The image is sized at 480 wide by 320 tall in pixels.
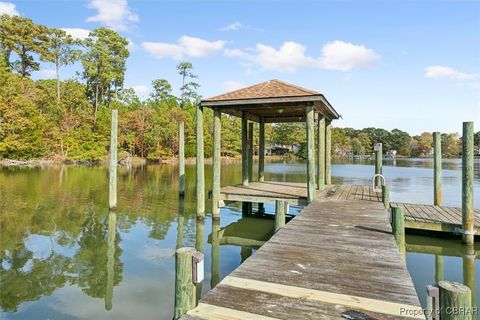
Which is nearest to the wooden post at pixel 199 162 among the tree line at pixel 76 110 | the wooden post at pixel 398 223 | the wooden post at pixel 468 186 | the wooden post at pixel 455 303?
the wooden post at pixel 398 223

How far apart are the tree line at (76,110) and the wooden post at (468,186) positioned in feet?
120

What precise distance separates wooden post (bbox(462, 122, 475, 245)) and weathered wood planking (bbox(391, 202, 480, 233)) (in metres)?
0.25

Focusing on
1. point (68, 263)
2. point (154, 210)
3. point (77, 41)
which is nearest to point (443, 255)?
point (68, 263)

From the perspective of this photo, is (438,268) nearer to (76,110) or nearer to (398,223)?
(398,223)

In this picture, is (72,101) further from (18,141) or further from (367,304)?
(367,304)

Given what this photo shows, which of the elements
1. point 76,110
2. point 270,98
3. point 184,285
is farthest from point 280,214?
point 76,110

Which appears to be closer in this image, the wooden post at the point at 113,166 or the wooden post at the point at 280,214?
the wooden post at the point at 280,214

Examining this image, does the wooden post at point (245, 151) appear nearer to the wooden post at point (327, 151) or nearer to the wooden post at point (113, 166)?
the wooden post at point (327, 151)

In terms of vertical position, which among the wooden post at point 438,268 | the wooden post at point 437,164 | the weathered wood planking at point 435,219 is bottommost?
the wooden post at point 438,268

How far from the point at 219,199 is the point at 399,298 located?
8.15m

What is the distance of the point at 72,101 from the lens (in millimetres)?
43500

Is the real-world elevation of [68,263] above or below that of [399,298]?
below

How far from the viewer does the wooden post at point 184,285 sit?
12.0 ft

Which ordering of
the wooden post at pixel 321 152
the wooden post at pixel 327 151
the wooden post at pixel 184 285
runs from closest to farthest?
the wooden post at pixel 184 285
the wooden post at pixel 321 152
the wooden post at pixel 327 151
